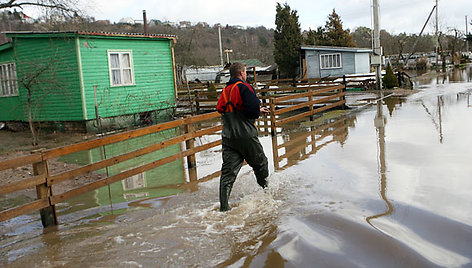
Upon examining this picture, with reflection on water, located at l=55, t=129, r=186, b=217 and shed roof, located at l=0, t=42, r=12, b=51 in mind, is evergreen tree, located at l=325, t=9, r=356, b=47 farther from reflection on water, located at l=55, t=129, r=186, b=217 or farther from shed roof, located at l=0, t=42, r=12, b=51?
reflection on water, located at l=55, t=129, r=186, b=217

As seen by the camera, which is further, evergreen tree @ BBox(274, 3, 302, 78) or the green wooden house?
evergreen tree @ BBox(274, 3, 302, 78)

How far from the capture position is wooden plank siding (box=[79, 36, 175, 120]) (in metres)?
16.7

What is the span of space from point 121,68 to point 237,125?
529 inches

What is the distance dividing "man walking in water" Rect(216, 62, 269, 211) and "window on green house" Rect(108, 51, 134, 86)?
1271 cm

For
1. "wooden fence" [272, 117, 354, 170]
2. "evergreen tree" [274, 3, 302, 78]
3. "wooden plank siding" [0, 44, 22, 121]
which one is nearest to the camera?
"wooden fence" [272, 117, 354, 170]

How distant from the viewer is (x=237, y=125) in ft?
18.5

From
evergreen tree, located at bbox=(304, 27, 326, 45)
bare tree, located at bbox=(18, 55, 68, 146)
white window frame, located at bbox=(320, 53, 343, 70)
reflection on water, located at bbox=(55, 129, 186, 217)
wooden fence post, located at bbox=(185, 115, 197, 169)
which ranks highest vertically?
evergreen tree, located at bbox=(304, 27, 326, 45)

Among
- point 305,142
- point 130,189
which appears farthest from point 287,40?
point 130,189

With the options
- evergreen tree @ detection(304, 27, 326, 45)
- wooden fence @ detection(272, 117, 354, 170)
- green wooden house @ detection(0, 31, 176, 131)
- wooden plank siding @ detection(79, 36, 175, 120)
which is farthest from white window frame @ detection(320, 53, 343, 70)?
wooden fence @ detection(272, 117, 354, 170)

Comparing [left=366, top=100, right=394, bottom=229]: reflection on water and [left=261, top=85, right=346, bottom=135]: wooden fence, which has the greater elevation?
[left=261, top=85, right=346, bottom=135]: wooden fence

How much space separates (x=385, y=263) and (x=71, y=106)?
15086mm

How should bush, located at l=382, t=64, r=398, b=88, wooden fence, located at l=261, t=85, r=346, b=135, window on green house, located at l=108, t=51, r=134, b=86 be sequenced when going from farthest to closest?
1. bush, located at l=382, t=64, r=398, b=88
2. window on green house, located at l=108, t=51, r=134, b=86
3. wooden fence, located at l=261, t=85, r=346, b=135

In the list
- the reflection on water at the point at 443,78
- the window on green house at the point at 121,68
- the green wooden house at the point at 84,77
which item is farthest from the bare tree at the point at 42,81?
the reflection on water at the point at 443,78

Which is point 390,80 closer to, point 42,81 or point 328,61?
point 328,61
